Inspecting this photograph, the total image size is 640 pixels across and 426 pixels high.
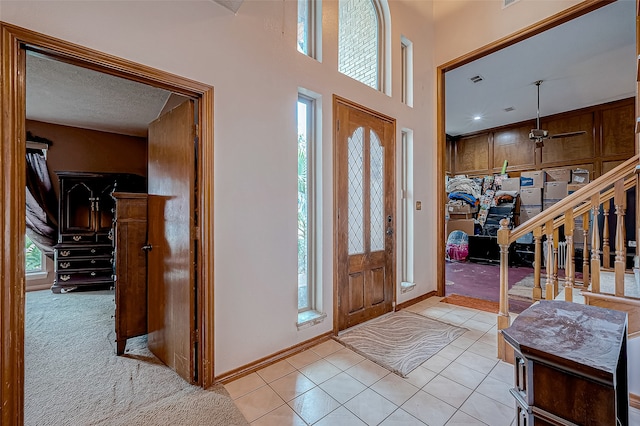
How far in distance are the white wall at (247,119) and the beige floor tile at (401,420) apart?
984mm

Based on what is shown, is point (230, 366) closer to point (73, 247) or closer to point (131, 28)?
→ point (131, 28)

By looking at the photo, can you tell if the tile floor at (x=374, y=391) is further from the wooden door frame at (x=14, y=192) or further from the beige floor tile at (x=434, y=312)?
the wooden door frame at (x=14, y=192)

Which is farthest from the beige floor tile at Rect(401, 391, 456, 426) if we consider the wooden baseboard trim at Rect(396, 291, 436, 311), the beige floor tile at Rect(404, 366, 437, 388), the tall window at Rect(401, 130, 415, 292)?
the tall window at Rect(401, 130, 415, 292)

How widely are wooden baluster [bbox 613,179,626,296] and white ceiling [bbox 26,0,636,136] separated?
8.78ft

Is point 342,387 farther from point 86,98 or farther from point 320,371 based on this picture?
point 86,98

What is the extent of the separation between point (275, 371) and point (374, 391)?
74 centimetres

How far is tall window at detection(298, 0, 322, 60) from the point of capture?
2.64 m

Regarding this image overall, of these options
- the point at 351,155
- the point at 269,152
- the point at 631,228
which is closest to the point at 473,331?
the point at 351,155

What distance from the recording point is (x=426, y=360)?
2.26 metres

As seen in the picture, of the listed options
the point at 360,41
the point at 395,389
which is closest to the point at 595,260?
the point at 395,389

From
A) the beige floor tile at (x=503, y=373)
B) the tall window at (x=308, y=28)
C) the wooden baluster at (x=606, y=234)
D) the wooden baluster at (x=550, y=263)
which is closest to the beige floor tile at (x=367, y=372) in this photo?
the beige floor tile at (x=503, y=373)

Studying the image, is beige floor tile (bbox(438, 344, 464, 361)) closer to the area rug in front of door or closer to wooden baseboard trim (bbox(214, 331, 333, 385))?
the area rug in front of door

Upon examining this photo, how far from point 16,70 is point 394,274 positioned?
11.1 ft

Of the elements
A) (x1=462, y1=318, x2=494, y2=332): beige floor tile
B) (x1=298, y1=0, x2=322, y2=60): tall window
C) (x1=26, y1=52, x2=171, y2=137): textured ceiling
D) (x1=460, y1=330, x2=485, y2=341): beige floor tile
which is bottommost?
(x1=460, y1=330, x2=485, y2=341): beige floor tile
